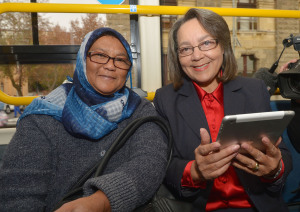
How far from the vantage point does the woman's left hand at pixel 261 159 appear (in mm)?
833

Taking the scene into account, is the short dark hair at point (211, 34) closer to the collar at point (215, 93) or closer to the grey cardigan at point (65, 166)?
the collar at point (215, 93)

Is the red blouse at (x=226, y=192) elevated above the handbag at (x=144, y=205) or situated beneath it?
situated beneath

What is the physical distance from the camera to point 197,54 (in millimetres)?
1110

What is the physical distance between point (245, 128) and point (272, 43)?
11756 mm

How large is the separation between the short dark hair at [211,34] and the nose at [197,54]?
0.09 m

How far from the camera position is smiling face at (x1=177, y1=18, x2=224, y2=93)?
1120mm

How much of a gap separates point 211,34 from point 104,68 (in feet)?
1.69

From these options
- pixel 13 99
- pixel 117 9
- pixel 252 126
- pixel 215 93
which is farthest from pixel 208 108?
pixel 13 99

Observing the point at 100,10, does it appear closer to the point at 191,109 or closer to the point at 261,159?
the point at 191,109

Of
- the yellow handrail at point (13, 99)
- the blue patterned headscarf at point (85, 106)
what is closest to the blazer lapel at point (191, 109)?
the blue patterned headscarf at point (85, 106)

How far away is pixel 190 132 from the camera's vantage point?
3.67 feet

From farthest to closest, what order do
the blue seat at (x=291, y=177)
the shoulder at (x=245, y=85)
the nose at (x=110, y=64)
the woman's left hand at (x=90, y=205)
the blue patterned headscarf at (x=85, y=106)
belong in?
the blue seat at (x=291, y=177), the shoulder at (x=245, y=85), the nose at (x=110, y=64), the blue patterned headscarf at (x=85, y=106), the woman's left hand at (x=90, y=205)

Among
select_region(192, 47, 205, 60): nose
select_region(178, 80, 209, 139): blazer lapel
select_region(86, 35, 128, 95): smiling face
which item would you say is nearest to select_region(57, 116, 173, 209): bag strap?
select_region(178, 80, 209, 139): blazer lapel

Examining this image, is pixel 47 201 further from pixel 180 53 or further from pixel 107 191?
pixel 180 53
